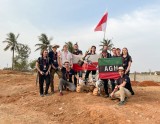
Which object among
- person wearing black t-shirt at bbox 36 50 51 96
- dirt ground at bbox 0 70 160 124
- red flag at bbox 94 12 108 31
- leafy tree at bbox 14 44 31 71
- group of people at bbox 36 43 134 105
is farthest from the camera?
leafy tree at bbox 14 44 31 71

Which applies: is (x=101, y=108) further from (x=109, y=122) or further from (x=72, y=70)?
(x=72, y=70)

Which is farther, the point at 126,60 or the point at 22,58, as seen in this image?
the point at 22,58

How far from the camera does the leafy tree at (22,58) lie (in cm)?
4934

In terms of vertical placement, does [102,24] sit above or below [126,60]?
above

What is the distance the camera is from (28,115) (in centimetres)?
998

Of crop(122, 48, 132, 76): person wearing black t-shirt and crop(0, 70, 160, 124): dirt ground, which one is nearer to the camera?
crop(0, 70, 160, 124): dirt ground

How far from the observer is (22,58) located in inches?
2116

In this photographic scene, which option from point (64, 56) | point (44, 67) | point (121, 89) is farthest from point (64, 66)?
point (121, 89)

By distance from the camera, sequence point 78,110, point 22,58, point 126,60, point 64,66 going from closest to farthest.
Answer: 1. point 78,110
2. point 126,60
3. point 64,66
4. point 22,58

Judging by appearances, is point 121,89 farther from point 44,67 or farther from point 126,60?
point 44,67

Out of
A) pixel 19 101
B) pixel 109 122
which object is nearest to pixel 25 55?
pixel 19 101

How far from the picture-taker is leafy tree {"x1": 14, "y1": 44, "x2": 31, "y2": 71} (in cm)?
4934

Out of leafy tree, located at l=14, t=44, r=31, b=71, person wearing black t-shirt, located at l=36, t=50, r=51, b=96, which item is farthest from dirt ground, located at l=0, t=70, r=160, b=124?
leafy tree, located at l=14, t=44, r=31, b=71

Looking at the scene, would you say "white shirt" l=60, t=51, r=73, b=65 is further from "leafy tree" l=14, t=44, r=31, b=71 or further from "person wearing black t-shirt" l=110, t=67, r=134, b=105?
"leafy tree" l=14, t=44, r=31, b=71
